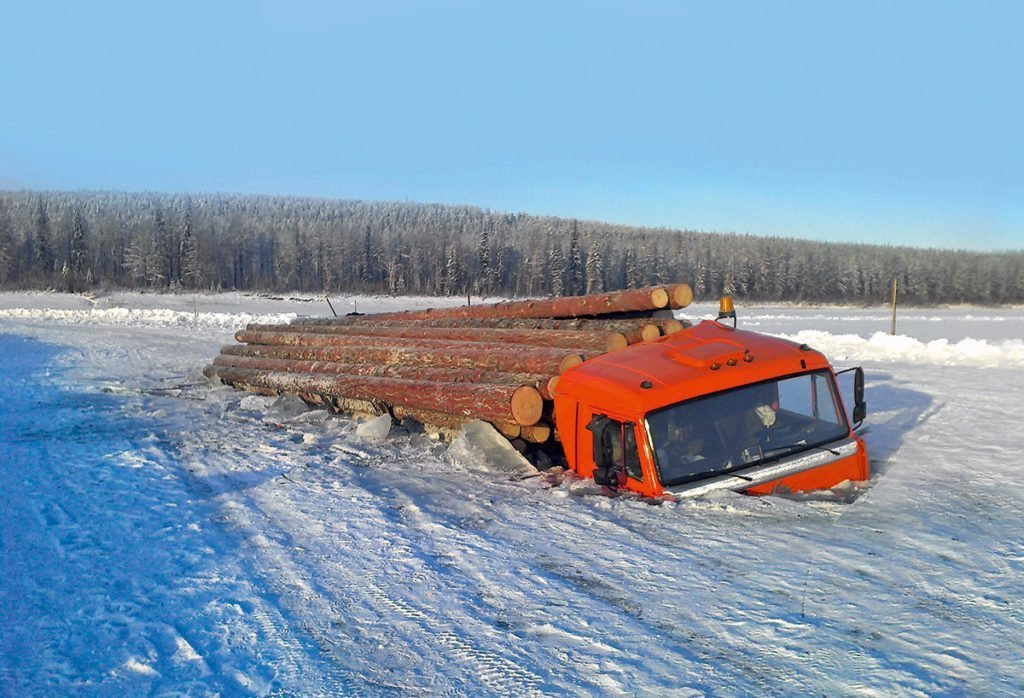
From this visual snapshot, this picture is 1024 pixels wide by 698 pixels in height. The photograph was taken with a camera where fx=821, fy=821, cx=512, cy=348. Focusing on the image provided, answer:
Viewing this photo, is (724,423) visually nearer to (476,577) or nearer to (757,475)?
(757,475)

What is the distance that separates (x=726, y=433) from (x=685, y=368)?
0.74 m

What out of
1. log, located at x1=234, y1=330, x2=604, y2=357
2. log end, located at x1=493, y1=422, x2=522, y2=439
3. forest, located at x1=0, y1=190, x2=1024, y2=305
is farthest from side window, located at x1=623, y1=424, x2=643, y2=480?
forest, located at x1=0, y1=190, x2=1024, y2=305

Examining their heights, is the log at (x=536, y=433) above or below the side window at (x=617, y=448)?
below

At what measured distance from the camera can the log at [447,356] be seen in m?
Result: 10.5

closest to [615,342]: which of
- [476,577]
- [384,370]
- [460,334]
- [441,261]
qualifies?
[460,334]

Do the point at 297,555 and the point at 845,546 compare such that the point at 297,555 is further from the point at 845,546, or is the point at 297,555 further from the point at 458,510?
the point at 845,546

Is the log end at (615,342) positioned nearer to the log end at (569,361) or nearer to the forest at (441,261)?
the log end at (569,361)

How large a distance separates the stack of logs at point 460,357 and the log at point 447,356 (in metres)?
0.02

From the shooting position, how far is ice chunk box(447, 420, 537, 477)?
9.25 m

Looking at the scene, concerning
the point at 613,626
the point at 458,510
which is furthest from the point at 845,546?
the point at 458,510

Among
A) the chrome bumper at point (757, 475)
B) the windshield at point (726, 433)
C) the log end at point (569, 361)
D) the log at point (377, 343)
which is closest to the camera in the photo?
the chrome bumper at point (757, 475)

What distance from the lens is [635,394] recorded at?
7.29 metres

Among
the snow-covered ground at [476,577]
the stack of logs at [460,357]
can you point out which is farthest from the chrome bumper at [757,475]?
the stack of logs at [460,357]

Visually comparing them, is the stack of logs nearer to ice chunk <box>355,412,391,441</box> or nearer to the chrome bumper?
ice chunk <box>355,412,391,441</box>
